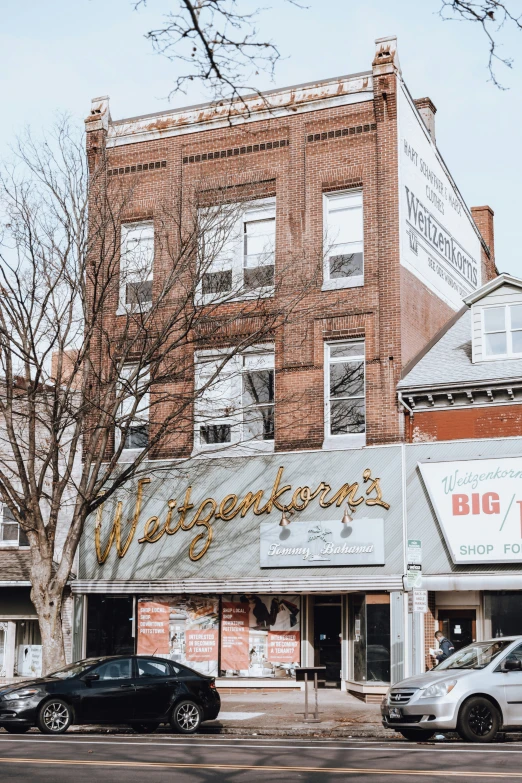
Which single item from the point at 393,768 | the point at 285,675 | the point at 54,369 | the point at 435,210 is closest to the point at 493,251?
the point at 435,210

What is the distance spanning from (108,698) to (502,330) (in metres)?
13.0

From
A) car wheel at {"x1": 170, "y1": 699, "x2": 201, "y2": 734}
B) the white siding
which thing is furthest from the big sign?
car wheel at {"x1": 170, "y1": 699, "x2": 201, "y2": 734}

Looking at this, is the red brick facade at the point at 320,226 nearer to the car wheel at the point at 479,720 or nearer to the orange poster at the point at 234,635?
the orange poster at the point at 234,635

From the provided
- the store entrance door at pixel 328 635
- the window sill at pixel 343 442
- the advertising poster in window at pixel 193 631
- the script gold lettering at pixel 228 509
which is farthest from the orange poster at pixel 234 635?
the window sill at pixel 343 442

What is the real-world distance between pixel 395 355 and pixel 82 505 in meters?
8.19

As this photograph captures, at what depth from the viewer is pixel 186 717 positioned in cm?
1864

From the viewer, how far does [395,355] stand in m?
25.1

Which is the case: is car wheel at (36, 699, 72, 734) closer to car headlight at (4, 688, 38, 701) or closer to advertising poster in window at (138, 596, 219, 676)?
car headlight at (4, 688, 38, 701)

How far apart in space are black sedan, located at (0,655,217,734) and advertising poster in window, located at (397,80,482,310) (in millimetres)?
11920

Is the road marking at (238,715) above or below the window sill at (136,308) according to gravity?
below

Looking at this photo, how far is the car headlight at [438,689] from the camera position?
16.0 m

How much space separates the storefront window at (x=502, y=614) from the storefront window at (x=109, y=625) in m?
8.99

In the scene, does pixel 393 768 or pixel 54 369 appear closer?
pixel 393 768

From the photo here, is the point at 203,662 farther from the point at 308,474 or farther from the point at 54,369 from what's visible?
the point at 54,369
